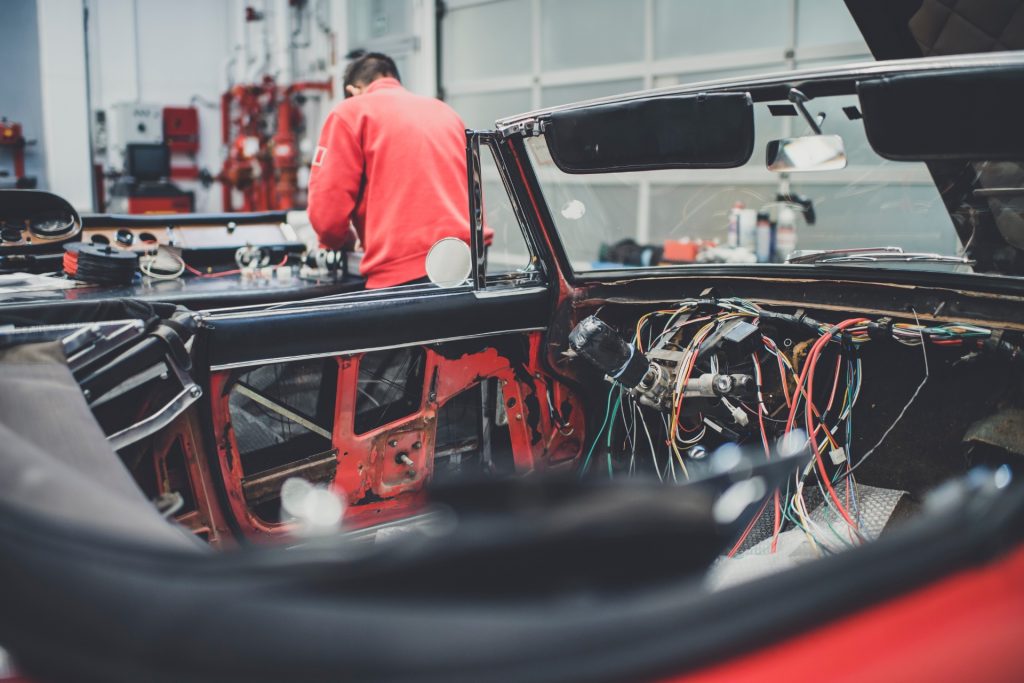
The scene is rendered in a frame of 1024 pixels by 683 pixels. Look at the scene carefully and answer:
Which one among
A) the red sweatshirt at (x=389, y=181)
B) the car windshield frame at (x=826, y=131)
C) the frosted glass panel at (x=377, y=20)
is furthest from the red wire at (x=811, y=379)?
the frosted glass panel at (x=377, y=20)

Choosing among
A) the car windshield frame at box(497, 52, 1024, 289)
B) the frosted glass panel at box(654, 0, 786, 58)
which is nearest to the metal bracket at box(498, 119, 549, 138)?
the car windshield frame at box(497, 52, 1024, 289)

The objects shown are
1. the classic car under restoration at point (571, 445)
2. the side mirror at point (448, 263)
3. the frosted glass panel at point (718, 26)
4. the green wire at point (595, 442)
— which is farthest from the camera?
the frosted glass panel at point (718, 26)

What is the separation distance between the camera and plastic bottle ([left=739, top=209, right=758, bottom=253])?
5.34 metres

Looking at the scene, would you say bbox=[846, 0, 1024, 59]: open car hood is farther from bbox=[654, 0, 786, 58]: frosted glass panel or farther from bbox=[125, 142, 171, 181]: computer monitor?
bbox=[125, 142, 171, 181]: computer monitor

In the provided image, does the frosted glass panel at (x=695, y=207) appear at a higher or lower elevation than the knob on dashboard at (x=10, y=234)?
higher

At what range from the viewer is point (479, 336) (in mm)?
2268

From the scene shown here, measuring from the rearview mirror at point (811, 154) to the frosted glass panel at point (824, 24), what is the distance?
421 centimetres

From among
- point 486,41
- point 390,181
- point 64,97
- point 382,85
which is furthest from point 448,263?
point 64,97

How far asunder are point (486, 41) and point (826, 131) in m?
6.69

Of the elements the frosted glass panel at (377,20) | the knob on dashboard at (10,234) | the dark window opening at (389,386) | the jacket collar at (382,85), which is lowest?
the dark window opening at (389,386)

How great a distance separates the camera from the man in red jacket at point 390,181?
310 cm

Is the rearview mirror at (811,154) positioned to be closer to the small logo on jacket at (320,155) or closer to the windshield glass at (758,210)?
the small logo on jacket at (320,155)

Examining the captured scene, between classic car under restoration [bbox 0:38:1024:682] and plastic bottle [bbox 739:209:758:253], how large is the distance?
104 inches

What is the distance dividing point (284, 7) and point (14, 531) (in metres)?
10.2
